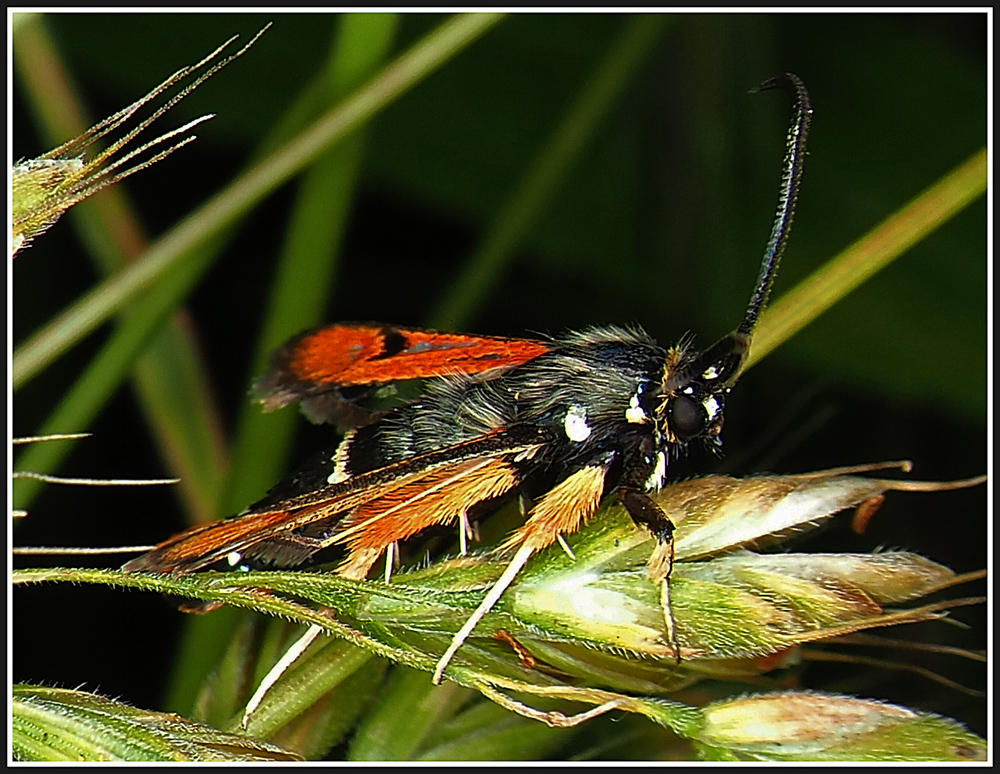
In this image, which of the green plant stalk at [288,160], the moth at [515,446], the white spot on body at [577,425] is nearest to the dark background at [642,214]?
the green plant stalk at [288,160]

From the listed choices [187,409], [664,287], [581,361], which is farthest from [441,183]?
[581,361]

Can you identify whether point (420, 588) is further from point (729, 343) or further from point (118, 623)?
point (118, 623)

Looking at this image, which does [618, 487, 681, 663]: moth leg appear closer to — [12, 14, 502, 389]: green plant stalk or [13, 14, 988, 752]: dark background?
[12, 14, 502, 389]: green plant stalk

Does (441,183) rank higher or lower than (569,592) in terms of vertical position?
higher

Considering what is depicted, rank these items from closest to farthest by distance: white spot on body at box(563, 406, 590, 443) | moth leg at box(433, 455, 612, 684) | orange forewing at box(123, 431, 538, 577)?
moth leg at box(433, 455, 612, 684) → orange forewing at box(123, 431, 538, 577) → white spot on body at box(563, 406, 590, 443)

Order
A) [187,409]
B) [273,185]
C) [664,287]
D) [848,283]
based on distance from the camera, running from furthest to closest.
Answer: [664,287]
[187,409]
[273,185]
[848,283]

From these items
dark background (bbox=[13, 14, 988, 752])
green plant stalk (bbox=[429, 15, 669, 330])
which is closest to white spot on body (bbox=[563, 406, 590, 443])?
green plant stalk (bbox=[429, 15, 669, 330])

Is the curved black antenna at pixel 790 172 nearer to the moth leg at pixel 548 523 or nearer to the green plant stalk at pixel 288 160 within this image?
the moth leg at pixel 548 523
